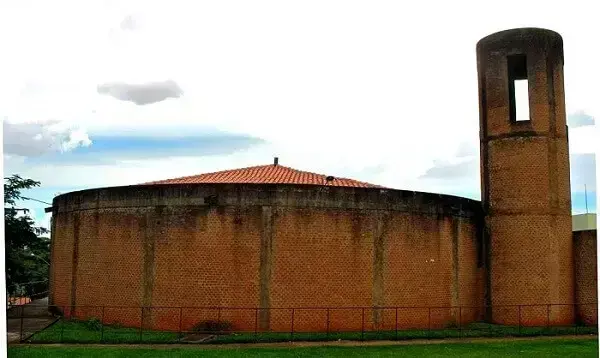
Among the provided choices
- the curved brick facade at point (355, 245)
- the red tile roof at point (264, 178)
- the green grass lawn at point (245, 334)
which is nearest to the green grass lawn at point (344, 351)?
the green grass lawn at point (245, 334)

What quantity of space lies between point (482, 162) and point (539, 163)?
252 cm

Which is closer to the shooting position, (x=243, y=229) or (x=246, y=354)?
(x=246, y=354)

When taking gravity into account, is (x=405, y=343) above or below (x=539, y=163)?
below

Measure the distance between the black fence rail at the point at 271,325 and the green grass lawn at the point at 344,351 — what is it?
159cm

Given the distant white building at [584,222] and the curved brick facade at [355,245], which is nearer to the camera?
the curved brick facade at [355,245]

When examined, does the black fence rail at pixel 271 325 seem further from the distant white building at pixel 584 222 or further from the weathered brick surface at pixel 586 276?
the distant white building at pixel 584 222

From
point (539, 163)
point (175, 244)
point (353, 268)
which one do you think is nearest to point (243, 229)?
point (175, 244)

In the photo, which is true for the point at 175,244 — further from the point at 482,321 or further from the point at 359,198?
the point at 482,321

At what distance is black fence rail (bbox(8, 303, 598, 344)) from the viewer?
20.5m

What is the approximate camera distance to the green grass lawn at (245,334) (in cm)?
1969

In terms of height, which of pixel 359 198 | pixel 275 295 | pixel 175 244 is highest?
pixel 359 198

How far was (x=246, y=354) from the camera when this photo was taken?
17.4 m

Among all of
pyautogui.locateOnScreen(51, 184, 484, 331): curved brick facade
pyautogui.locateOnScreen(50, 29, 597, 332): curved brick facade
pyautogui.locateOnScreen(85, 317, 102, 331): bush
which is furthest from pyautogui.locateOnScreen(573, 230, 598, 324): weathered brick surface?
pyautogui.locateOnScreen(85, 317, 102, 331): bush

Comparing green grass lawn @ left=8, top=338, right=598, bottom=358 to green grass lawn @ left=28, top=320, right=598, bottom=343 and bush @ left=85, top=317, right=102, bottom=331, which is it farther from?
bush @ left=85, top=317, right=102, bottom=331
